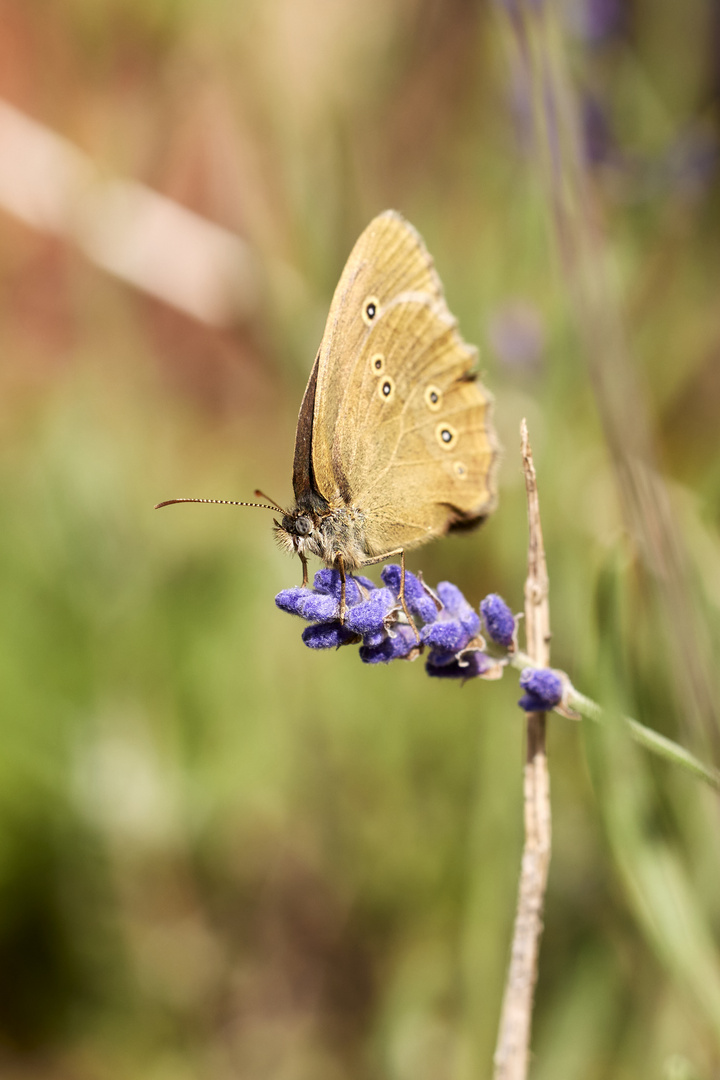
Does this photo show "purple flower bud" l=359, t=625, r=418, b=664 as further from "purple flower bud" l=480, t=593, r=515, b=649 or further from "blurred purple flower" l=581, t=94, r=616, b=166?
"blurred purple flower" l=581, t=94, r=616, b=166

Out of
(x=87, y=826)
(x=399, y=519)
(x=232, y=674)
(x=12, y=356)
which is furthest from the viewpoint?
(x=12, y=356)

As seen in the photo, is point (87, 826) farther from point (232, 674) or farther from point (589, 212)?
point (589, 212)

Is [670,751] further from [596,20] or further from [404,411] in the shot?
[596,20]

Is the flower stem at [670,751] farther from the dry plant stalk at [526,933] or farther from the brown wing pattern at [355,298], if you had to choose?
the brown wing pattern at [355,298]

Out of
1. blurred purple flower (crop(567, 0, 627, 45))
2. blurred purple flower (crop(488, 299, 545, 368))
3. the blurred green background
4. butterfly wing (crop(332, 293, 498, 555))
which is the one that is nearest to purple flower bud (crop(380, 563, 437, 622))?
butterfly wing (crop(332, 293, 498, 555))

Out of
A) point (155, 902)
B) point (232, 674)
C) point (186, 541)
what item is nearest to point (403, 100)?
point (186, 541)

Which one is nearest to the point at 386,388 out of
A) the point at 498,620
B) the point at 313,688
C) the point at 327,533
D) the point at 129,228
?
the point at 327,533
